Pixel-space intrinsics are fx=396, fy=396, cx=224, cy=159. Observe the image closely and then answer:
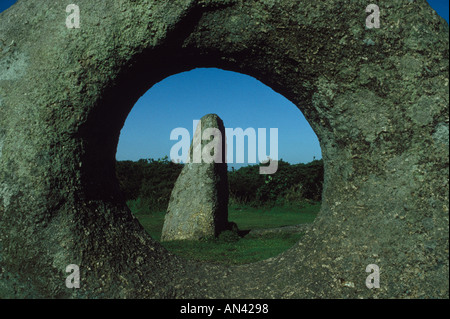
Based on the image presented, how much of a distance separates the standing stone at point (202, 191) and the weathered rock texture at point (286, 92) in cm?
444

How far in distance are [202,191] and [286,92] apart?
4812 mm

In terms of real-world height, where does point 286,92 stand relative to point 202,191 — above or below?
above

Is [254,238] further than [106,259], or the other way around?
[254,238]

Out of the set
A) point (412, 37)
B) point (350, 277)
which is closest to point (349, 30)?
point (412, 37)

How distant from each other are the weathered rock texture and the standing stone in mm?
4444

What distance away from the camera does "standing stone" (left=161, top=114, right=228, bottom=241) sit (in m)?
7.17

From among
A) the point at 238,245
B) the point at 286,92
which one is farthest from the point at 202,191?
the point at 286,92

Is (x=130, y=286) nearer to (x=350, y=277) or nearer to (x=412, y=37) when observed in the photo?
(x=350, y=277)

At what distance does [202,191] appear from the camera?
737 centimetres

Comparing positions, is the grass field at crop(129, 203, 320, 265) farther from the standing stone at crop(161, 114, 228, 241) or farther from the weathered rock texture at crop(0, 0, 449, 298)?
the weathered rock texture at crop(0, 0, 449, 298)

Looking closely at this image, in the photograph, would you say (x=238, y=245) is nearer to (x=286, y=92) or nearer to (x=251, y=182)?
(x=286, y=92)

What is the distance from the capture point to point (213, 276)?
9.18 feet

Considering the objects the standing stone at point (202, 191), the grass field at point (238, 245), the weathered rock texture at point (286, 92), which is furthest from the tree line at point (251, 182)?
the weathered rock texture at point (286, 92)

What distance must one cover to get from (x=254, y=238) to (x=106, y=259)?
4770mm
